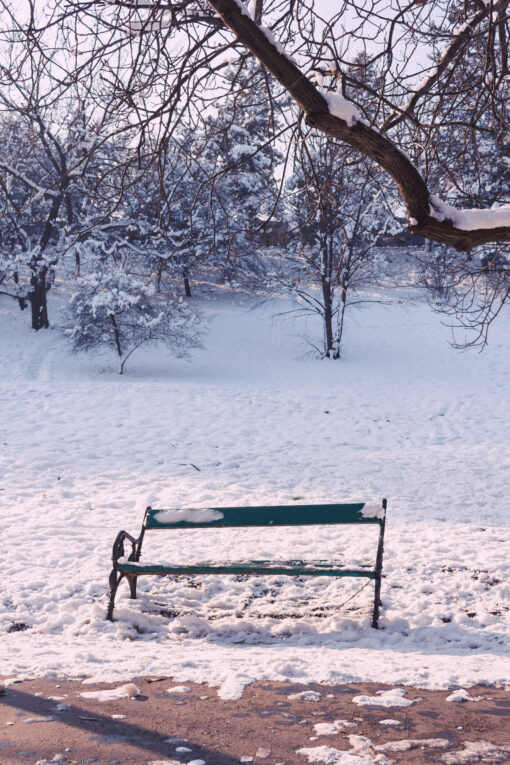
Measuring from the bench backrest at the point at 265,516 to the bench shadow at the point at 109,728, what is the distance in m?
1.86

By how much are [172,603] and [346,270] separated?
16.6m

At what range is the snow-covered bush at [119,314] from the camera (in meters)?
19.4

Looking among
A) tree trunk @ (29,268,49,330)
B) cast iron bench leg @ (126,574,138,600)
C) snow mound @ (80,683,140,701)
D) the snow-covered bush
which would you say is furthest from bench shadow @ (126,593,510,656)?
tree trunk @ (29,268,49,330)

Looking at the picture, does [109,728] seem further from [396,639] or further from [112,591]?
[396,639]

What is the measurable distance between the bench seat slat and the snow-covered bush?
1488 centimetres

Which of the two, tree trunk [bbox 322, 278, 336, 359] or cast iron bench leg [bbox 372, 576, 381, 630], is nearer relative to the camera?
cast iron bench leg [bbox 372, 576, 381, 630]

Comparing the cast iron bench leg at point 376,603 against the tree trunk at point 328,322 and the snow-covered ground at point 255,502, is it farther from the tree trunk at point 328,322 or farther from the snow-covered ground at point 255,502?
the tree trunk at point 328,322

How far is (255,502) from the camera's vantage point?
829cm

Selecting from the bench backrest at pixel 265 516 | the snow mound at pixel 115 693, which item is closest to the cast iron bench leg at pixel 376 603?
the bench backrest at pixel 265 516

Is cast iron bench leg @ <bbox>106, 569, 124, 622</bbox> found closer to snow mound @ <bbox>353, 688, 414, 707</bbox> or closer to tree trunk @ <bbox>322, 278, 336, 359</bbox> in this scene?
snow mound @ <bbox>353, 688, 414, 707</bbox>

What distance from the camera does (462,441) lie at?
482 inches

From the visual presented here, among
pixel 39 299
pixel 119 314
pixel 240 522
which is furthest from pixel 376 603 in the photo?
pixel 39 299

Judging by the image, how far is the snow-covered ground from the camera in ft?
14.0

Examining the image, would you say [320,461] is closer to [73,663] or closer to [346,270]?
[73,663]
